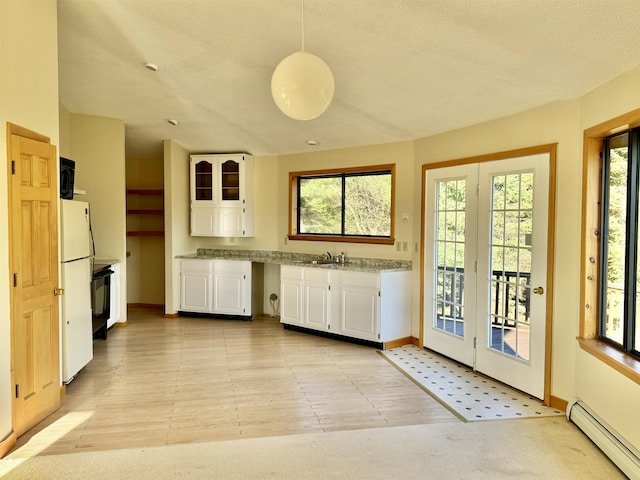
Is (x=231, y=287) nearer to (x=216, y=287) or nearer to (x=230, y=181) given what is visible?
(x=216, y=287)

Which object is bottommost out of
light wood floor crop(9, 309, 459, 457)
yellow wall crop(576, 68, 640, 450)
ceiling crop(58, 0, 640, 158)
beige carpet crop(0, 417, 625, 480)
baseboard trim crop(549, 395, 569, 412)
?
beige carpet crop(0, 417, 625, 480)

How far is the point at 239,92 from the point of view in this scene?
4516mm

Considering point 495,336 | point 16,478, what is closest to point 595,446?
point 495,336

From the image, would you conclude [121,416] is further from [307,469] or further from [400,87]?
[400,87]

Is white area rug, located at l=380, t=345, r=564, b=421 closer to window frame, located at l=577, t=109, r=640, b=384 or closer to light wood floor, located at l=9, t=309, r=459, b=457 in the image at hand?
light wood floor, located at l=9, t=309, r=459, b=457

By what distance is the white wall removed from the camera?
8.84 feet

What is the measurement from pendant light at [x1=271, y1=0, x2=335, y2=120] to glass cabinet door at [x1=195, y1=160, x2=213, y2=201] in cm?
458

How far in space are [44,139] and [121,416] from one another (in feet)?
6.59

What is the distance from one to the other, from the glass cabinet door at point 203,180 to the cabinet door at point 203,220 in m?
0.17

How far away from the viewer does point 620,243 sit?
9.84 feet

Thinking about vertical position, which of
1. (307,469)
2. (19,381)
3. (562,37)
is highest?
(562,37)

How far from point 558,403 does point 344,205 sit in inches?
134

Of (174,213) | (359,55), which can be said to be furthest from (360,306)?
(174,213)

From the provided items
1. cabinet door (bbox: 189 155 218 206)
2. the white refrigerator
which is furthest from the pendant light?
cabinet door (bbox: 189 155 218 206)
